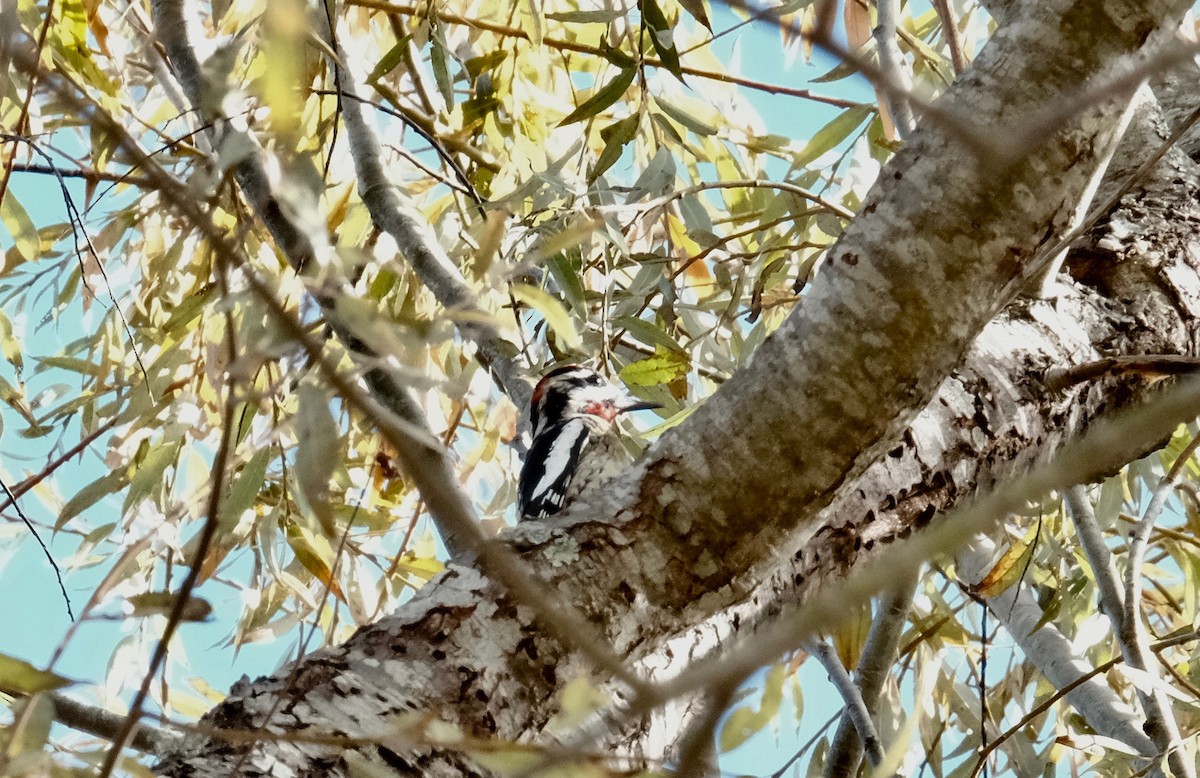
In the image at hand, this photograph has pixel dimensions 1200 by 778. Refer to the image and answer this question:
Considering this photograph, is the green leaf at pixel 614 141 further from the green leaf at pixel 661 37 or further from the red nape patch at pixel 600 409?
the red nape patch at pixel 600 409

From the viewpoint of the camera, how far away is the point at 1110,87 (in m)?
0.34

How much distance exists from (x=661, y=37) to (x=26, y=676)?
994 millimetres

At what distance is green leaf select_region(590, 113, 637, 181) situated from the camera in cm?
148

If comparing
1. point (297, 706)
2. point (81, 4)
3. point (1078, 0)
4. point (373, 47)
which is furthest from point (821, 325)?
point (373, 47)

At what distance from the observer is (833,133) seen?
1.80 meters

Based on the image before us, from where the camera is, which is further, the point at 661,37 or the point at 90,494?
the point at 90,494

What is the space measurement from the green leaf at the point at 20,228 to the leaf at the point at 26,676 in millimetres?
1165

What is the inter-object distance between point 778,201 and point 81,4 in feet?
3.51

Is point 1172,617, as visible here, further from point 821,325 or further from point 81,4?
point 81,4

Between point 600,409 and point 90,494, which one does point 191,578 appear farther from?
point 600,409

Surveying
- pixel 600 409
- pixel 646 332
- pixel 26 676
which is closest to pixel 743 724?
pixel 26 676

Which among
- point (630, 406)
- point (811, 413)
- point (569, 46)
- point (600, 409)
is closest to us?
point (811, 413)

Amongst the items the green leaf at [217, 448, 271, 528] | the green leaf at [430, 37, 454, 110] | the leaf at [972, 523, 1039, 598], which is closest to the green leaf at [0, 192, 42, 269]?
the green leaf at [217, 448, 271, 528]

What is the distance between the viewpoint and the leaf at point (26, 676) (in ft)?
1.82
